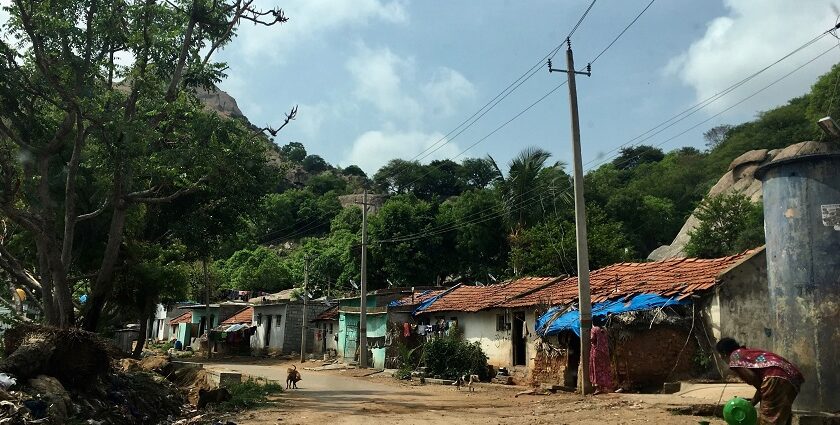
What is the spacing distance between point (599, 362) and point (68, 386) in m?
11.4

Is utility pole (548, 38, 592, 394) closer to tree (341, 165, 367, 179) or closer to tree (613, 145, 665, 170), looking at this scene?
tree (613, 145, 665, 170)

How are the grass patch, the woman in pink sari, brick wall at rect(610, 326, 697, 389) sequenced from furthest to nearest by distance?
brick wall at rect(610, 326, 697, 389) → the woman in pink sari → the grass patch

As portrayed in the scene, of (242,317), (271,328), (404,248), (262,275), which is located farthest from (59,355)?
(262,275)

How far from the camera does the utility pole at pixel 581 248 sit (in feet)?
50.8

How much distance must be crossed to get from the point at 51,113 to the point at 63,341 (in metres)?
10.00

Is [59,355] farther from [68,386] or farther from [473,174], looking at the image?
[473,174]

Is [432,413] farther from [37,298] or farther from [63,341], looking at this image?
[37,298]

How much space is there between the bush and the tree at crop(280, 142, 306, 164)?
4448 inches

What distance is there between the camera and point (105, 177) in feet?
64.4

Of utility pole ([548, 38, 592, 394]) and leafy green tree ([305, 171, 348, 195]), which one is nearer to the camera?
utility pole ([548, 38, 592, 394])

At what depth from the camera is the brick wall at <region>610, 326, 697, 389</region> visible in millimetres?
15773

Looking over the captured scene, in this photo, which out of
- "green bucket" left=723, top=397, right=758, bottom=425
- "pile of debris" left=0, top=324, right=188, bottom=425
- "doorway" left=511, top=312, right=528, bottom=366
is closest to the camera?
"green bucket" left=723, top=397, right=758, bottom=425

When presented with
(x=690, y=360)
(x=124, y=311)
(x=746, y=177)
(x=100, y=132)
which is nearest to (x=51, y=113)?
(x=100, y=132)

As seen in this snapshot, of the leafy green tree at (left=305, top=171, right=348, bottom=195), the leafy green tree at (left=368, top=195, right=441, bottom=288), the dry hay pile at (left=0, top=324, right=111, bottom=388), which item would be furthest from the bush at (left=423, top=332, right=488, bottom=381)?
the leafy green tree at (left=305, top=171, right=348, bottom=195)
